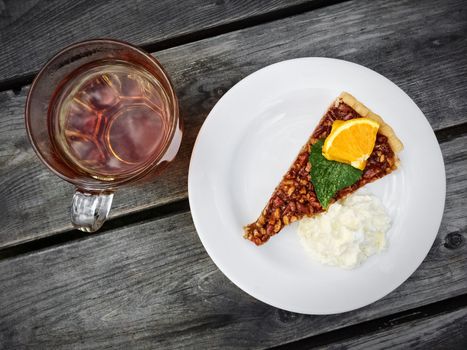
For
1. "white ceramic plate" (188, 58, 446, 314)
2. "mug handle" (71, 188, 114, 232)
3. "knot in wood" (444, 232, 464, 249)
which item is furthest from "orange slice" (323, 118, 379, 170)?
"mug handle" (71, 188, 114, 232)

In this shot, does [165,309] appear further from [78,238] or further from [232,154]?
[232,154]

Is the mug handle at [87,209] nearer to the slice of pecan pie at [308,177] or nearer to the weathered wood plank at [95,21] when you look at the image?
the slice of pecan pie at [308,177]

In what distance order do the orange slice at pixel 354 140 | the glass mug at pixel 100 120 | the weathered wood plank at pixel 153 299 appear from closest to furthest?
the glass mug at pixel 100 120
the orange slice at pixel 354 140
the weathered wood plank at pixel 153 299

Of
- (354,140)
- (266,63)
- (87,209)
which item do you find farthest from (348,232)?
(87,209)

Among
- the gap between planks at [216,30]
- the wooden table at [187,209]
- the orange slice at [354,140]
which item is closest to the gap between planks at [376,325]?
the wooden table at [187,209]

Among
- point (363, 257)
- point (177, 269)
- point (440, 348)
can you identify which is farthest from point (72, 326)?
point (440, 348)

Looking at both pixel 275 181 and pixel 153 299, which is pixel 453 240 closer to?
pixel 275 181

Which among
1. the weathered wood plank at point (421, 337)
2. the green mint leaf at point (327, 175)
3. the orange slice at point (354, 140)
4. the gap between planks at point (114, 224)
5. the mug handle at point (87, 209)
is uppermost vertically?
the mug handle at point (87, 209)
